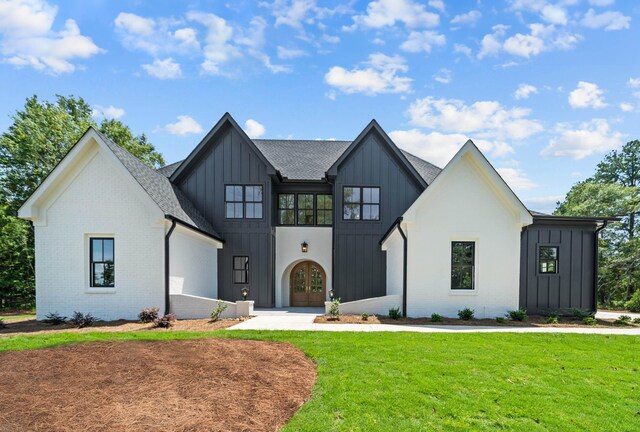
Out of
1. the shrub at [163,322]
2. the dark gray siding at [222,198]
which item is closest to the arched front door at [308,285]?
the dark gray siding at [222,198]

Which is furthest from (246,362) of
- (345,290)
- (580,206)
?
(580,206)

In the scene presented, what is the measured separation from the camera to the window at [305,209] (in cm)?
1540

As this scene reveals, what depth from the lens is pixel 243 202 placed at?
1448 cm

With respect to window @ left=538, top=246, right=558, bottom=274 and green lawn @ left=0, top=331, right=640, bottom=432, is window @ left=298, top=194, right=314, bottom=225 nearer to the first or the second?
green lawn @ left=0, top=331, right=640, bottom=432

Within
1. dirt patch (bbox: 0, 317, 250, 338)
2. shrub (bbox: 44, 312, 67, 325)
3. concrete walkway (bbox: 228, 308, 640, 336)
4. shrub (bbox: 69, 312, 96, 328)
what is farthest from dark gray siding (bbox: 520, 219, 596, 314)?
shrub (bbox: 44, 312, 67, 325)

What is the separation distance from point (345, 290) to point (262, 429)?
1081 cm

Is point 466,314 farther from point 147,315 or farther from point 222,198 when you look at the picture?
point 222,198

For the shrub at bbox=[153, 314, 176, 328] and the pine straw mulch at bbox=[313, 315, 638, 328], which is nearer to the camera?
the shrub at bbox=[153, 314, 176, 328]

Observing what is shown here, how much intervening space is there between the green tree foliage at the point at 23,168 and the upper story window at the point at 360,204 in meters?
20.0

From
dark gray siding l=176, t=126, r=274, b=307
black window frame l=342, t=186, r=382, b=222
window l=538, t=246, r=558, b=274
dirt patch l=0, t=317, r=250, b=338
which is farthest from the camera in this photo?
black window frame l=342, t=186, r=382, b=222

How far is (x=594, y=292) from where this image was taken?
12461mm

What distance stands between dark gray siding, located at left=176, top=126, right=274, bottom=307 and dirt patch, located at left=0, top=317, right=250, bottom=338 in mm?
3841

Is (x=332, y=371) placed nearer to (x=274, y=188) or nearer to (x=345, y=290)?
(x=345, y=290)

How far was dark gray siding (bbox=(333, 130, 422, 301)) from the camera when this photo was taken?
568 inches
